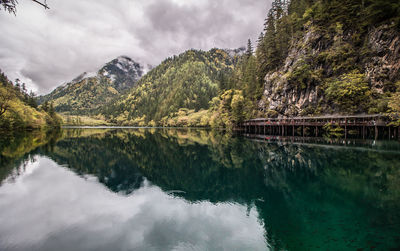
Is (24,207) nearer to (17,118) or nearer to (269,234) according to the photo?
(269,234)

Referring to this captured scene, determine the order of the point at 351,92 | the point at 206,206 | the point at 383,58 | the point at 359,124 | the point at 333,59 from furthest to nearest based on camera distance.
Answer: the point at 333,59
the point at 351,92
the point at 383,58
the point at 359,124
the point at 206,206

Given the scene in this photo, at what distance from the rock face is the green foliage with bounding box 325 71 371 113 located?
229 cm

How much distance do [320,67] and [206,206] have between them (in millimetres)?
61667

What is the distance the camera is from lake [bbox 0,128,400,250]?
9.12 m

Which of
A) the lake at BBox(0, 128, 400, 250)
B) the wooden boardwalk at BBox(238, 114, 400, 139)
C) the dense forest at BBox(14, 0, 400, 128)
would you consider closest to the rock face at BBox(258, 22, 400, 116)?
the dense forest at BBox(14, 0, 400, 128)

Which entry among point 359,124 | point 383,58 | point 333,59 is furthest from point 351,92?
point 333,59

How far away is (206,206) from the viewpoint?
13.3 metres

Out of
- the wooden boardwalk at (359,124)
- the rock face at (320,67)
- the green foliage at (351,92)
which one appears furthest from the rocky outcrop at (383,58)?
the wooden boardwalk at (359,124)

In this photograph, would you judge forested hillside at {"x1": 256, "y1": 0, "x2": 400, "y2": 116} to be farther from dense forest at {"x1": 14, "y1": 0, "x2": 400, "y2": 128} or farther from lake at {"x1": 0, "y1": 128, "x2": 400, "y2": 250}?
lake at {"x1": 0, "y1": 128, "x2": 400, "y2": 250}

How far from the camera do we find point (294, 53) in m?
66.1

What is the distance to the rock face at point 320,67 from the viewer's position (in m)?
44.3

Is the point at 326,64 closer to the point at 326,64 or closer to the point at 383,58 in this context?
the point at 326,64

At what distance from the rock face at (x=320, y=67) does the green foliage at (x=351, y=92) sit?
90.2 inches

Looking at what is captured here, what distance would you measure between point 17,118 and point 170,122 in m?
107
